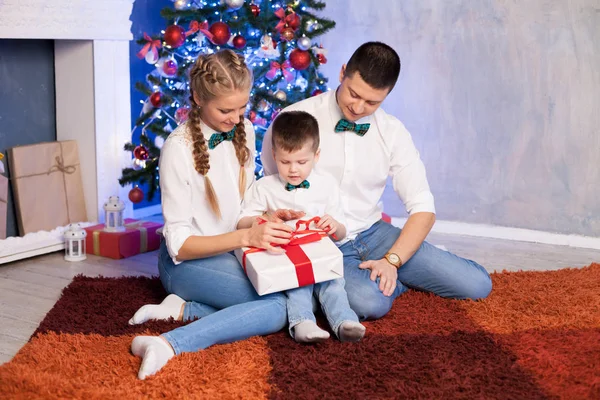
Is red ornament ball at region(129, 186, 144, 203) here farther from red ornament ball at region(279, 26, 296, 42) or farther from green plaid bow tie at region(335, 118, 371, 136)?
green plaid bow tie at region(335, 118, 371, 136)

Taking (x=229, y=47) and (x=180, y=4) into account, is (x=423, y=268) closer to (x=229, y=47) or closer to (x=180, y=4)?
(x=229, y=47)

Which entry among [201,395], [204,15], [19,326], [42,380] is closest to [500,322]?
[201,395]

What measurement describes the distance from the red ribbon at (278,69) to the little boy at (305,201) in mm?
1116

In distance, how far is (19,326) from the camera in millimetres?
2484

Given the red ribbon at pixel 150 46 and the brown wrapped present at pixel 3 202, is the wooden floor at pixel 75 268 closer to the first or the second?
the brown wrapped present at pixel 3 202

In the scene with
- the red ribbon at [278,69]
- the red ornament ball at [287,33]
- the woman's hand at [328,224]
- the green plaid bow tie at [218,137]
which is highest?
the red ornament ball at [287,33]

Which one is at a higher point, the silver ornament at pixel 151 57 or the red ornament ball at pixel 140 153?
the silver ornament at pixel 151 57

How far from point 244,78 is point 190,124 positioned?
233mm

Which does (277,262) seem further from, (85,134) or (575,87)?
(575,87)

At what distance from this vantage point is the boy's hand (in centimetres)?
234

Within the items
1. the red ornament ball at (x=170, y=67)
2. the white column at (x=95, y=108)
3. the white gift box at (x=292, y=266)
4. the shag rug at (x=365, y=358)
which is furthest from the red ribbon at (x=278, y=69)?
the white gift box at (x=292, y=266)

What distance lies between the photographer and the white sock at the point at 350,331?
7.16 feet

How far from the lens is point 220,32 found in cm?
336

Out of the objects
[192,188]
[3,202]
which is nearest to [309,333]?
[192,188]
